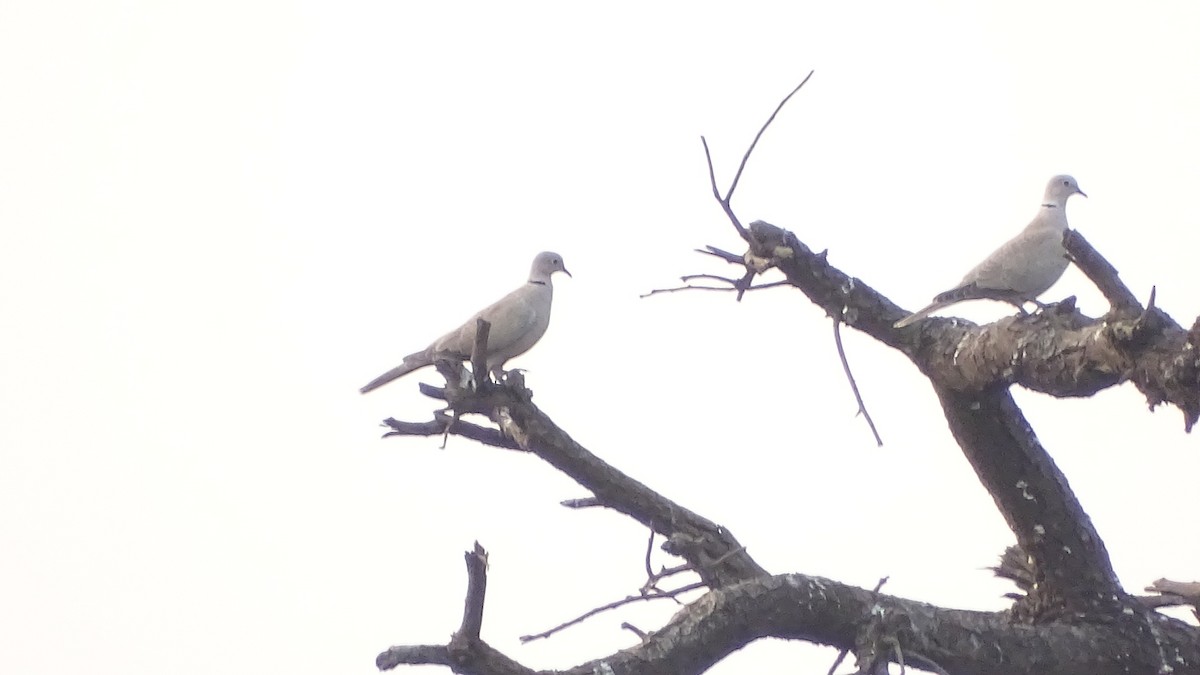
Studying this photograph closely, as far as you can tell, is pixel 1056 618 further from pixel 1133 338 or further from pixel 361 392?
pixel 361 392

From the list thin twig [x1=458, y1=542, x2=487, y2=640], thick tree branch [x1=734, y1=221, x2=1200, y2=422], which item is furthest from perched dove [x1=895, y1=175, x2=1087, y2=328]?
thin twig [x1=458, y1=542, x2=487, y2=640]

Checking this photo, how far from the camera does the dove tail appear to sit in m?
6.79

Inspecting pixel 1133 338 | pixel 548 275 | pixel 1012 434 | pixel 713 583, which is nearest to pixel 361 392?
pixel 548 275

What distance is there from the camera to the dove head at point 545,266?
802cm

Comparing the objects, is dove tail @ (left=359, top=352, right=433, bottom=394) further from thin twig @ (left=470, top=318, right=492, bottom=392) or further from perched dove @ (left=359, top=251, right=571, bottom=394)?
thin twig @ (left=470, top=318, right=492, bottom=392)

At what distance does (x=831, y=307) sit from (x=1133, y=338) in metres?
1.11

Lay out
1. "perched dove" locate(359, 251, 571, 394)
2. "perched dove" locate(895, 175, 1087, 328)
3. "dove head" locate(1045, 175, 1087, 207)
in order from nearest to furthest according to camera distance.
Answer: "perched dove" locate(895, 175, 1087, 328)
"perched dove" locate(359, 251, 571, 394)
"dove head" locate(1045, 175, 1087, 207)

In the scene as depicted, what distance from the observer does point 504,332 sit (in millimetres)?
6820

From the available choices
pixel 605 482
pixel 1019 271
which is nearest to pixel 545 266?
pixel 1019 271

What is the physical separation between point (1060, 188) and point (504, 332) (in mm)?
3633

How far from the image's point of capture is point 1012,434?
12.4 ft

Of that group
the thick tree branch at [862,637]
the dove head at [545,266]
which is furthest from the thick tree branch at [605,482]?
the dove head at [545,266]

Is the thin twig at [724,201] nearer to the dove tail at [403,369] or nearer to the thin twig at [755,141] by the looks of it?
the thin twig at [755,141]

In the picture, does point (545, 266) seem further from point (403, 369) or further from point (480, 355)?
point (480, 355)
